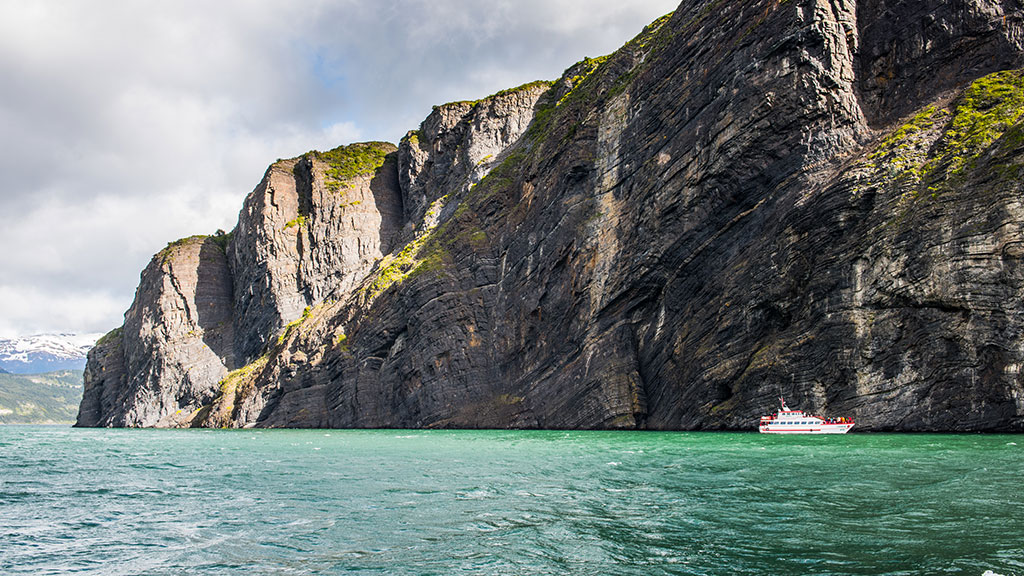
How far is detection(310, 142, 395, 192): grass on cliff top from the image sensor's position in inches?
6216

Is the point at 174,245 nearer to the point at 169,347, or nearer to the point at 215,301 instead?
the point at 215,301

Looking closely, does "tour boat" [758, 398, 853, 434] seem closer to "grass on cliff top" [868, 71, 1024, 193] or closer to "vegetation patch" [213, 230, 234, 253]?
"grass on cliff top" [868, 71, 1024, 193]

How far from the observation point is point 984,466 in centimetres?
2989

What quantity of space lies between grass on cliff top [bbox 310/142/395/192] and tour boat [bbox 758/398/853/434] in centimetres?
11823

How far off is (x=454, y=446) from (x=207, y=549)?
3597 centimetres

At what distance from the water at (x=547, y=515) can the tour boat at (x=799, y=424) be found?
1354 cm

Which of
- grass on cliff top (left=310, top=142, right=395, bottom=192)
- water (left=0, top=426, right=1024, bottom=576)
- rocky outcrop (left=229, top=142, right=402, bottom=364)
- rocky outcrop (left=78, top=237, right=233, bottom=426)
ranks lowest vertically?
water (left=0, top=426, right=1024, bottom=576)

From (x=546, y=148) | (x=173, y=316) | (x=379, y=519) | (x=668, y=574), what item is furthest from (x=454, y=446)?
(x=173, y=316)

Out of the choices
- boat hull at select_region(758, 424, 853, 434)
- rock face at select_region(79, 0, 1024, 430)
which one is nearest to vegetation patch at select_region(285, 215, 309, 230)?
rock face at select_region(79, 0, 1024, 430)

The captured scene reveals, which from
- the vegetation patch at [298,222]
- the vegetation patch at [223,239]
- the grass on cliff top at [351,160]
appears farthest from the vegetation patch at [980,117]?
the vegetation patch at [223,239]

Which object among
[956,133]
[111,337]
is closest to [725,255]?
[956,133]

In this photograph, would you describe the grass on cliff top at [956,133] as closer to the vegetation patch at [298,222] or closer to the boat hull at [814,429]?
the boat hull at [814,429]

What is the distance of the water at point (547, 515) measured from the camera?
16.6m

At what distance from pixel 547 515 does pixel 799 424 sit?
39887 millimetres
